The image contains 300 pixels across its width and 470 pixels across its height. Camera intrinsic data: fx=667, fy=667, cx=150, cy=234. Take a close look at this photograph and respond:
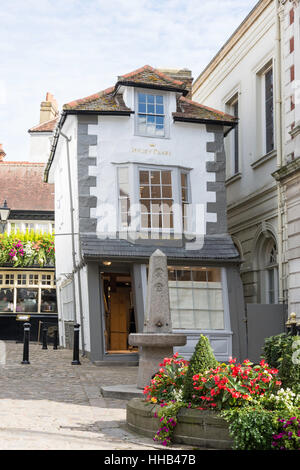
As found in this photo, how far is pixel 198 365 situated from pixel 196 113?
482 inches

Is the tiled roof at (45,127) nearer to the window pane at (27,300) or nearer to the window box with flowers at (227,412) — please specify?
the window pane at (27,300)

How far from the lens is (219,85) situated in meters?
23.2

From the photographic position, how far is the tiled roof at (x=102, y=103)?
60.0ft

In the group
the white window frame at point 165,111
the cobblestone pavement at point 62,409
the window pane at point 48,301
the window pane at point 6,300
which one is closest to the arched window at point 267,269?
the white window frame at point 165,111

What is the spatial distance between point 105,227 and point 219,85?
8.13m

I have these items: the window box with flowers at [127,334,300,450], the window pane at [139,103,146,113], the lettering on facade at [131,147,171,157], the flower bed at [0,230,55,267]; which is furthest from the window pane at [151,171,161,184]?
the flower bed at [0,230,55,267]

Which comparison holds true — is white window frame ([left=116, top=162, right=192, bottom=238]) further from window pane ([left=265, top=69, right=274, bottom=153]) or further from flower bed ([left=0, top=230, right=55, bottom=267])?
flower bed ([left=0, top=230, right=55, bottom=267])

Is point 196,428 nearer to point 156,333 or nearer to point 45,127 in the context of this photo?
point 156,333

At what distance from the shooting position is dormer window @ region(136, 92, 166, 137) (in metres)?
18.7

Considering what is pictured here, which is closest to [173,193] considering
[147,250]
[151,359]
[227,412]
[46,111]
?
[147,250]

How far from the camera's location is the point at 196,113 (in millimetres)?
19156

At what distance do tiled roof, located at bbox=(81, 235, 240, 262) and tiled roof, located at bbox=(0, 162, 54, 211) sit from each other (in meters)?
14.2
